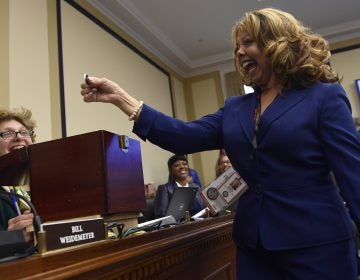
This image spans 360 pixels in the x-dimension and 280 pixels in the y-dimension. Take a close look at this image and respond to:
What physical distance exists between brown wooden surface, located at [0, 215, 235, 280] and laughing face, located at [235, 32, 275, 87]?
47 centimetres

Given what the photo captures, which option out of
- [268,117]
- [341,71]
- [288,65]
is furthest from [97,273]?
[341,71]

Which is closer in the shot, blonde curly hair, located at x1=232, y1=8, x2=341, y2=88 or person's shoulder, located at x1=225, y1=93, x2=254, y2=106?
blonde curly hair, located at x1=232, y1=8, x2=341, y2=88

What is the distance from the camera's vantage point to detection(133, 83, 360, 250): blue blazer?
0.81 m

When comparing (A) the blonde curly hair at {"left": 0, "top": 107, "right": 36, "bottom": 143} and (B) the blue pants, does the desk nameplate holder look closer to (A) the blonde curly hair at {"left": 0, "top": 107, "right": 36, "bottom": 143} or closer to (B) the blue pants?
(B) the blue pants

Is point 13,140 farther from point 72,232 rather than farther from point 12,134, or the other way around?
point 72,232

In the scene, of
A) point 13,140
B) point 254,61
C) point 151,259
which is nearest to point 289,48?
point 254,61

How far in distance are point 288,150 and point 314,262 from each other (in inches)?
9.6

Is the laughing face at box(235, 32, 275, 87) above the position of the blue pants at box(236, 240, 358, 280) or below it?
above

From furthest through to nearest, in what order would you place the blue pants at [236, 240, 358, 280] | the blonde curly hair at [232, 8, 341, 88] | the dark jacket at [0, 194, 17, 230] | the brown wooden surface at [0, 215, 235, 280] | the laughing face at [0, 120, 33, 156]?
the laughing face at [0, 120, 33, 156]
the dark jacket at [0, 194, 17, 230]
the blonde curly hair at [232, 8, 341, 88]
the blue pants at [236, 240, 358, 280]
the brown wooden surface at [0, 215, 235, 280]

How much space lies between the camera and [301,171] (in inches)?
33.2

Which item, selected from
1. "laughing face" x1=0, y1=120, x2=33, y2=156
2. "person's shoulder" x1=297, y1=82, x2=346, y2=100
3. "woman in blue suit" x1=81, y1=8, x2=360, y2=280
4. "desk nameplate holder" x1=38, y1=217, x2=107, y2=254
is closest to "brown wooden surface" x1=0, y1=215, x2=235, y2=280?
"desk nameplate holder" x1=38, y1=217, x2=107, y2=254

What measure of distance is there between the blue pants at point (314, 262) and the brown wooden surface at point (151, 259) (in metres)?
0.24

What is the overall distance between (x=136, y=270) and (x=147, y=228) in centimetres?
23

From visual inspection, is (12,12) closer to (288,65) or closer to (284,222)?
(288,65)
